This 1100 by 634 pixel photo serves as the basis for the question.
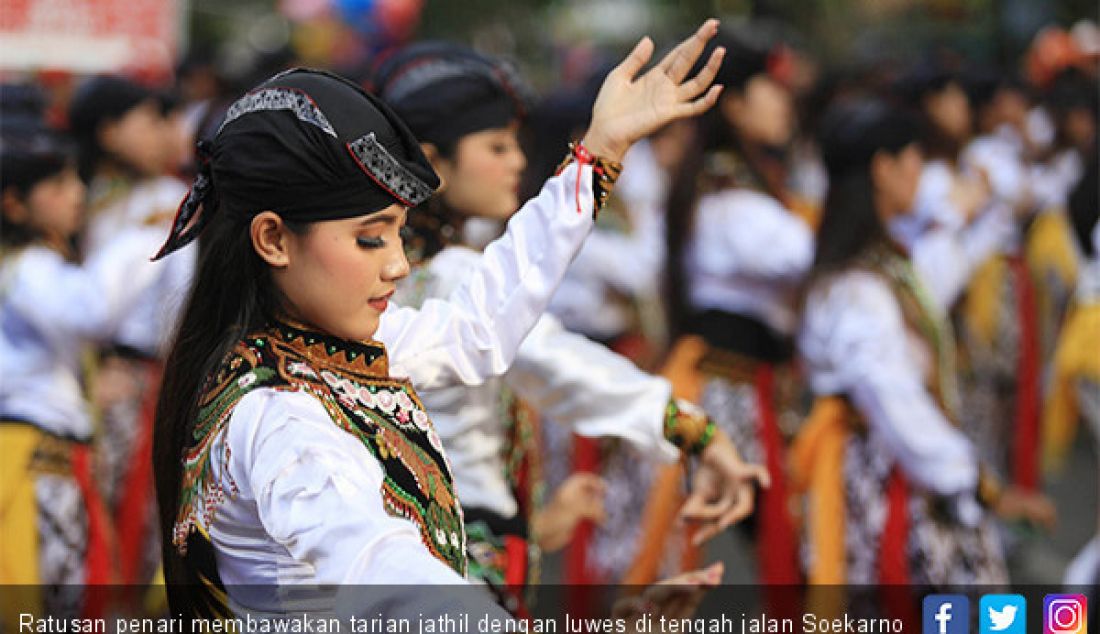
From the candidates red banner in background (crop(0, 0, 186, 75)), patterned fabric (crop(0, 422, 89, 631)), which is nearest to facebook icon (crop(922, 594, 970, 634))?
patterned fabric (crop(0, 422, 89, 631))

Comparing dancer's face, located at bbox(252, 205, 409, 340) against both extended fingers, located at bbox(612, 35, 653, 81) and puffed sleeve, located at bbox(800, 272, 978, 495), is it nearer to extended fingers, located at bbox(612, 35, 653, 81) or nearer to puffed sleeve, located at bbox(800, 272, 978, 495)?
extended fingers, located at bbox(612, 35, 653, 81)

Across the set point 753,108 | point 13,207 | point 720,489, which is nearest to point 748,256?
point 753,108

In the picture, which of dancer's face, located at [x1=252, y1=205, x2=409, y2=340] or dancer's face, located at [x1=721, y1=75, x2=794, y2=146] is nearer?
dancer's face, located at [x1=252, y1=205, x2=409, y2=340]

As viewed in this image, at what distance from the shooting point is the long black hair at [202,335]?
6.92 ft

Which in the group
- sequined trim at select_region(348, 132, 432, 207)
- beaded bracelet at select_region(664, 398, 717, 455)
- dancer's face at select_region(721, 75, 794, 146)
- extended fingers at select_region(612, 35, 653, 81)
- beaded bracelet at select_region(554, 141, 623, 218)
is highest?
dancer's face at select_region(721, 75, 794, 146)

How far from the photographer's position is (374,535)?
175cm

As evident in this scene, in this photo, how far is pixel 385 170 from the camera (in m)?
2.03

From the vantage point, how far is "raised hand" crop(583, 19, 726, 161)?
239cm

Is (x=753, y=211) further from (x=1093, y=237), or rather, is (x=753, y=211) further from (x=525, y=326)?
(x=525, y=326)

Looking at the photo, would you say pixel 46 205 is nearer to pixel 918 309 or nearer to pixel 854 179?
pixel 854 179

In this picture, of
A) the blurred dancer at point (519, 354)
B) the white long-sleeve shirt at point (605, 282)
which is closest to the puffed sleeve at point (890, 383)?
the blurred dancer at point (519, 354)

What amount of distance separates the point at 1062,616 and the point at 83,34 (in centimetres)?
520

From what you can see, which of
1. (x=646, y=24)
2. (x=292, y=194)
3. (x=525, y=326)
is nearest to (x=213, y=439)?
(x=292, y=194)

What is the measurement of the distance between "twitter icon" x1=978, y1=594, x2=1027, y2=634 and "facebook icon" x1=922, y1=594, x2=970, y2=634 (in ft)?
0.14
